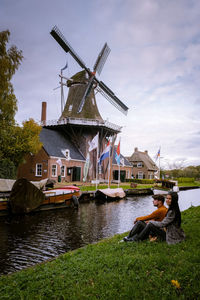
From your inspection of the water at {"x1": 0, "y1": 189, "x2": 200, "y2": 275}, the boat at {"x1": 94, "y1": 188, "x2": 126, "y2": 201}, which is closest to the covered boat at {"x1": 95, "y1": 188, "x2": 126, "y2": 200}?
the boat at {"x1": 94, "y1": 188, "x2": 126, "y2": 201}

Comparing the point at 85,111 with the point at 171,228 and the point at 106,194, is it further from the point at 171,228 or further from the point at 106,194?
the point at 171,228

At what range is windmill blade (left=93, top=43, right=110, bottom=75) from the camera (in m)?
34.9

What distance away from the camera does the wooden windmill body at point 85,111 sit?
32062 millimetres

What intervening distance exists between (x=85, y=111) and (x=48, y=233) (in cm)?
2592

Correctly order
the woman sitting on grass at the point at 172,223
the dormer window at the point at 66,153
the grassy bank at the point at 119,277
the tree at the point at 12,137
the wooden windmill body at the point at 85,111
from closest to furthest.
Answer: the grassy bank at the point at 119,277 < the woman sitting on grass at the point at 172,223 < the tree at the point at 12,137 < the dormer window at the point at 66,153 < the wooden windmill body at the point at 85,111

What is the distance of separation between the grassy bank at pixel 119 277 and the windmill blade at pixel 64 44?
32.7 metres

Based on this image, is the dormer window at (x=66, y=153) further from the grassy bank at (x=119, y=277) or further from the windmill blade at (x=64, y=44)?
the grassy bank at (x=119, y=277)

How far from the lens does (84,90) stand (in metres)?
34.2

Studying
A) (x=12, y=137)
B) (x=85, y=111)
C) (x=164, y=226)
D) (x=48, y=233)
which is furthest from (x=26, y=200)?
(x=85, y=111)

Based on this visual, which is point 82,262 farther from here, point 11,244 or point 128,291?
point 11,244

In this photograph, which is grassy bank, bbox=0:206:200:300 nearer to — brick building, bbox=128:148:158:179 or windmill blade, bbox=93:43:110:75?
windmill blade, bbox=93:43:110:75

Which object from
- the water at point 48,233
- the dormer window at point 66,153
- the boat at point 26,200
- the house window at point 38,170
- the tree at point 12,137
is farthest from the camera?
the dormer window at point 66,153

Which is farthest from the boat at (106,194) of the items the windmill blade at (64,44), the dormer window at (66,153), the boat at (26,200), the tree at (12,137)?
the windmill blade at (64,44)

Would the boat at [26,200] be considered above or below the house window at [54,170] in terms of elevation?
below
